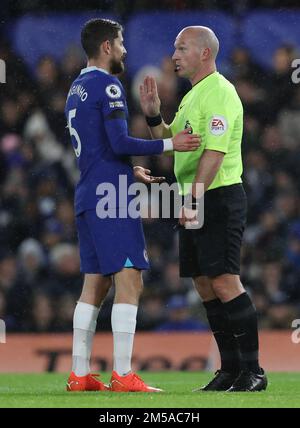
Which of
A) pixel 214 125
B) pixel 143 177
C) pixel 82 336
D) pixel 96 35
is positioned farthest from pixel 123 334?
pixel 96 35

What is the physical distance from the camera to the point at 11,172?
40.0 ft

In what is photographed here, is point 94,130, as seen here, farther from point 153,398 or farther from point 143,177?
point 153,398

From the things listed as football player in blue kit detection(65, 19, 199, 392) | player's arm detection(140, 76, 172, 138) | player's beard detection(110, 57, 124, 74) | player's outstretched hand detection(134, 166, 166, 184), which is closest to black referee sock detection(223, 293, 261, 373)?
football player in blue kit detection(65, 19, 199, 392)

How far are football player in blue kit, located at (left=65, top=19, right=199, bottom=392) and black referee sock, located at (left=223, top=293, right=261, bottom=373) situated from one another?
1.72 ft

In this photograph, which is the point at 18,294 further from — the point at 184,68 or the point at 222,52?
the point at 184,68

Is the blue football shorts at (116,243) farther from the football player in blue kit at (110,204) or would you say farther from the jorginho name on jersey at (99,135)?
the jorginho name on jersey at (99,135)

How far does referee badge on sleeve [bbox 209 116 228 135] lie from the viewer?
631 centimetres

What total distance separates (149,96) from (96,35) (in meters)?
0.58

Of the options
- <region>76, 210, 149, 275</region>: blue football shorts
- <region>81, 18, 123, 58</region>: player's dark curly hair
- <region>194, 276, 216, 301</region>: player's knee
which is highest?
<region>81, 18, 123, 58</region>: player's dark curly hair

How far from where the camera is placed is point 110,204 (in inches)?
249

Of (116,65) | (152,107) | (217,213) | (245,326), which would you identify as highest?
(116,65)

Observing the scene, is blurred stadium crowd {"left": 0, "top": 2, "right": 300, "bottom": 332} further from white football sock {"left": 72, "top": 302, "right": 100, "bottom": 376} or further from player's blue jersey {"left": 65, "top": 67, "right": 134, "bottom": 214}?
player's blue jersey {"left": 65, "top": 67, "right": 134, "bottom": 214}

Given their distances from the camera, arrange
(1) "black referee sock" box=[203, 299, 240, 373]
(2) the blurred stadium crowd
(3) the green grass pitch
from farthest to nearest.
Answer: (2) the blurred stadium crowd
(1) "black referee sock" box=[203, 299, 240, 373]
(3) the green grass pitch

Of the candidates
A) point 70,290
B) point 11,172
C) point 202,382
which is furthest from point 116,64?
point 11,172
